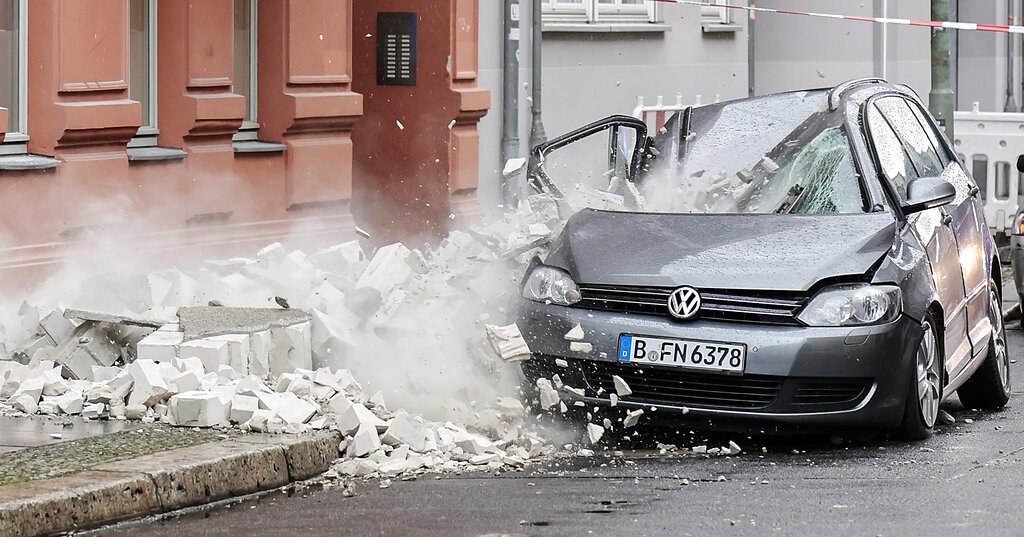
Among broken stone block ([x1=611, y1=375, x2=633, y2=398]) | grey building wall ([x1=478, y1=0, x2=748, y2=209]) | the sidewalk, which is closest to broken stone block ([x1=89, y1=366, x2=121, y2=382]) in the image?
the sidewalk

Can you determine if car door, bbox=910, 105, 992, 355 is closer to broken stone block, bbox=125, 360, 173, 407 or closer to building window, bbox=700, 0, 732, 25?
broken stone block, bbox=125, 360, 173, 407

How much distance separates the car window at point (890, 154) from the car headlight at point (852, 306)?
98 cm

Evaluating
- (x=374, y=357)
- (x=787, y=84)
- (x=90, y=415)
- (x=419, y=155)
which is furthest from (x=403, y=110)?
(x=787, y=84)

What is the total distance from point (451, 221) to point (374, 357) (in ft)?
20.4

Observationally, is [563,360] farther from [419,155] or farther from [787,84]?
[787,84]

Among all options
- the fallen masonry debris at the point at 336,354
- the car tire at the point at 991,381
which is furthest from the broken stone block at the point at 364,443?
the car tire at the point at 991,381

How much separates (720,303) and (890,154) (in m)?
1.77

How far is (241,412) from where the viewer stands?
7949 millimetres

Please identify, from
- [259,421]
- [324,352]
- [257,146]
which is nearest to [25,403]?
[259,421]

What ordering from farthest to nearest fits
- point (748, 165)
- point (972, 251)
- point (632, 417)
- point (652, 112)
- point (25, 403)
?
point (652, 112) < point (972, 251) < point (748, 165) < point (25, 403) < point (632, 417)

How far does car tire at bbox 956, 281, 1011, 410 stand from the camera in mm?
9539

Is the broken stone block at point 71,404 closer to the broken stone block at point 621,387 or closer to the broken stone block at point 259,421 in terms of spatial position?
the broken stone block at point 259,421

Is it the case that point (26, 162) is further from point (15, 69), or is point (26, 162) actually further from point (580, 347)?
point (580, 347)

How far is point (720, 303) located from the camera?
778 cm
